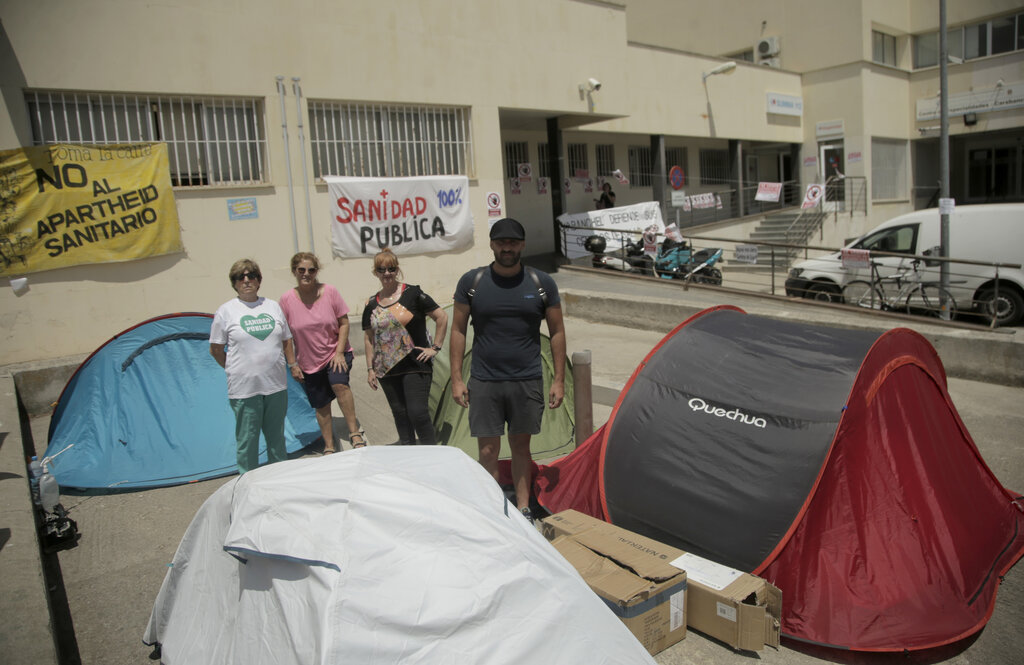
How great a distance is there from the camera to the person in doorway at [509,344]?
168 inches

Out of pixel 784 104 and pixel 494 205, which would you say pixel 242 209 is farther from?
pixel 784 104

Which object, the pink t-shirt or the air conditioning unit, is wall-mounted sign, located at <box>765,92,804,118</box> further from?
the pink t-shirt

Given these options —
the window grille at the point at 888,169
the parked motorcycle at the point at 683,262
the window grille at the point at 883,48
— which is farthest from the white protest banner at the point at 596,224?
the window grille at the point at 883,48

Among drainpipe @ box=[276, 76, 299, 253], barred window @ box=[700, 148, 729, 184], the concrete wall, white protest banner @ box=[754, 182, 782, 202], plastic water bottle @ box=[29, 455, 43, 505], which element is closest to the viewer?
plastic water bottle @ box=[29, 455, 43, 505]

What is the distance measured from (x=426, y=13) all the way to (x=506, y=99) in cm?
181

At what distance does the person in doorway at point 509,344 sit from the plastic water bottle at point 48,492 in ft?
8.09

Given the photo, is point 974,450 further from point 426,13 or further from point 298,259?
point 426,13

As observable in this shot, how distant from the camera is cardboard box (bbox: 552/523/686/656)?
3.18m

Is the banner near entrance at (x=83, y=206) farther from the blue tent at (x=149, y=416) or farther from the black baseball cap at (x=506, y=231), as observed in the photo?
the black baseball cap at (x=506, y=231)

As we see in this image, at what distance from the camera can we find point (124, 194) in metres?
8.34

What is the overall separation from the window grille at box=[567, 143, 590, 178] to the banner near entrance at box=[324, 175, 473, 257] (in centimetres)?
814

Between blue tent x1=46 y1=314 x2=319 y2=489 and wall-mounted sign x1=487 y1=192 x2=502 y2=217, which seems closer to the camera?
blue tent x1=46 y1=314 x2=319 y2=489

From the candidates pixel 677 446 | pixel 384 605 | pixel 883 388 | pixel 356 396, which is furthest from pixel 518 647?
pixel 356 396

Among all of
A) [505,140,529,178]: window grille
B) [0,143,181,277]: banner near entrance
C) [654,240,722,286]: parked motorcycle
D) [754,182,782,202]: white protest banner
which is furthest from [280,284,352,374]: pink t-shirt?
[754,182,782,202]: white protest banner
